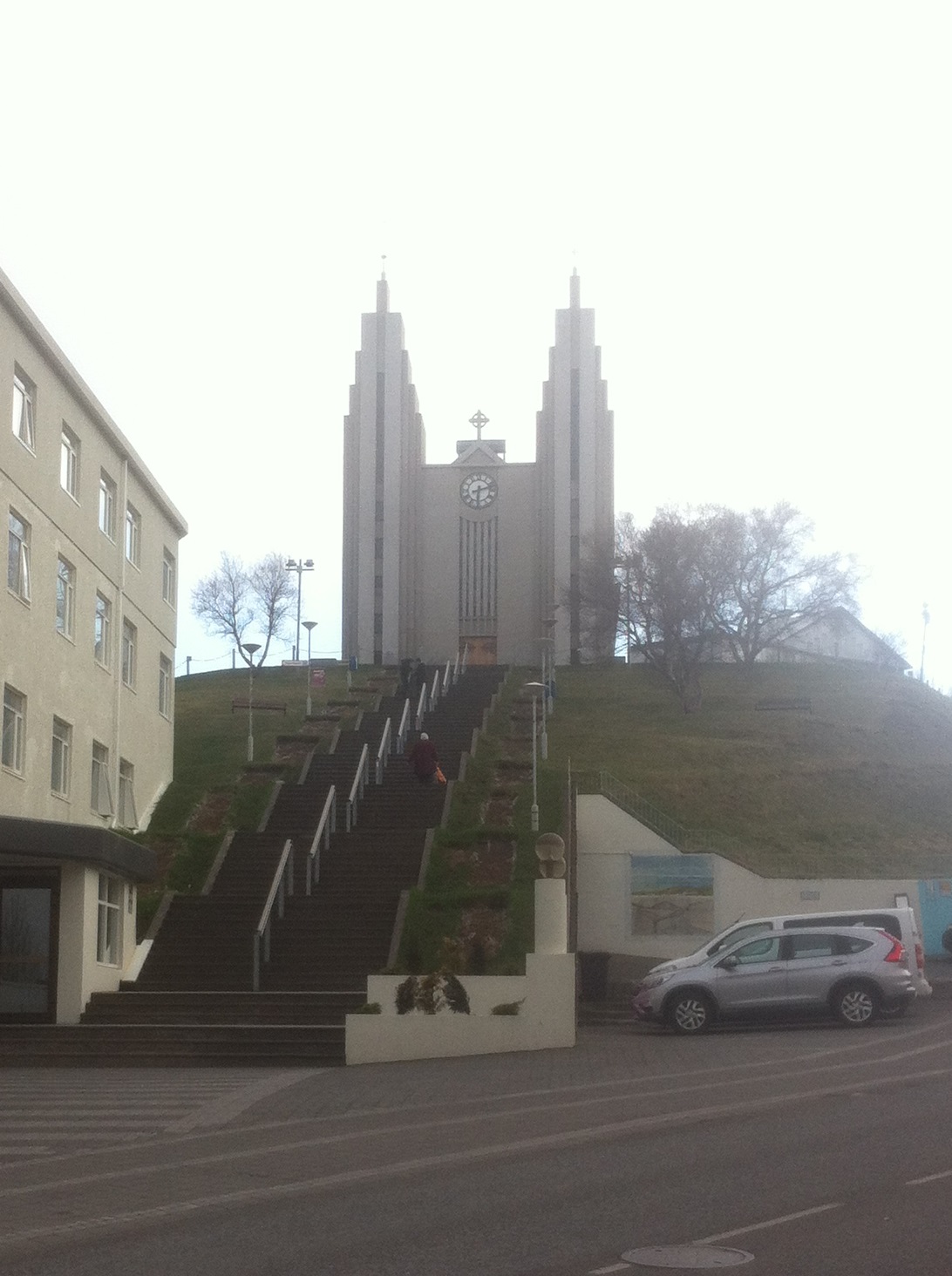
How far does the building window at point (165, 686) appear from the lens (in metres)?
36.5

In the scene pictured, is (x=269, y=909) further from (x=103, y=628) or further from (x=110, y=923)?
(x=103, y=628)

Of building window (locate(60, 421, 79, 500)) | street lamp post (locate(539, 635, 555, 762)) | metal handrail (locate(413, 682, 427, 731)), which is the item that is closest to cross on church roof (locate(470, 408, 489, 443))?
street lamp post (locate(539, 635, 555, 762))

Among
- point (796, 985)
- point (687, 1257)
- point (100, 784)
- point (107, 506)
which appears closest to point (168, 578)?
point (107, 506)

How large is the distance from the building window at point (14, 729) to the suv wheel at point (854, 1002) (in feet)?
43.5

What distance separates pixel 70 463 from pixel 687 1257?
23780mm

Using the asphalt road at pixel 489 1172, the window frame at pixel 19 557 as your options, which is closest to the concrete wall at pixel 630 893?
the window frame at pixel 19 557

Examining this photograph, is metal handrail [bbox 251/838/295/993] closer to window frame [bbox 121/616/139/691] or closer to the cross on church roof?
window frame [bbox 121/616/139/691]

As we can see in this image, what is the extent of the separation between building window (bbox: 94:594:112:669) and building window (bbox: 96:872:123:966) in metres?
6.32

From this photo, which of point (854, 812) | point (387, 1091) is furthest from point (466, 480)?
point (387, 1091)

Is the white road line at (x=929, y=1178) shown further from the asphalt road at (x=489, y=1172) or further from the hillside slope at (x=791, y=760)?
the hillside slope at (x=791, y=760)

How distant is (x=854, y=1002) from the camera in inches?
920

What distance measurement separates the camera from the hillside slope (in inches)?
1501

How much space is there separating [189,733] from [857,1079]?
37.4m

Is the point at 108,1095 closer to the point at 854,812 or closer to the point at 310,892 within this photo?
the point at 310,892
